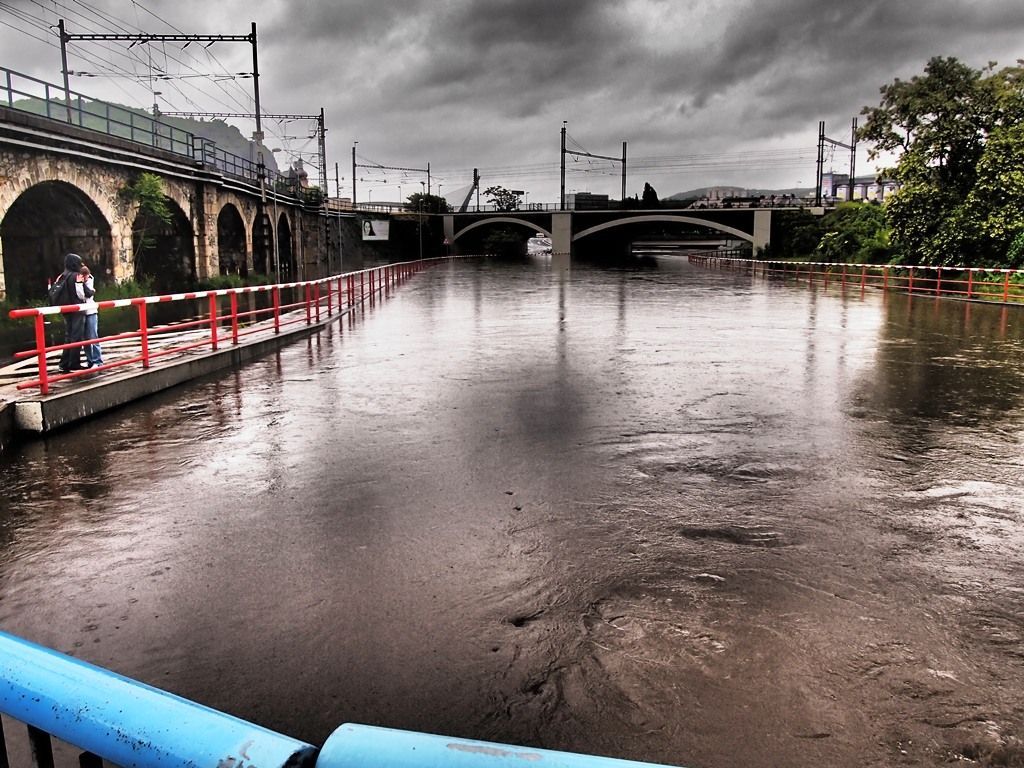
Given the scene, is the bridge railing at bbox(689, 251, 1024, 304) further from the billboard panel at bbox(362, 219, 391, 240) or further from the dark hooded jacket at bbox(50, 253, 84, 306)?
the billboard panel at bbox(362, 219, 391, 240)

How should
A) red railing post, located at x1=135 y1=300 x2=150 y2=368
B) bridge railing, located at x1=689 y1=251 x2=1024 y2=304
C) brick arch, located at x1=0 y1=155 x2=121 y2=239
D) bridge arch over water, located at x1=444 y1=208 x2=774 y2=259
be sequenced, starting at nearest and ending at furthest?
red railing post, located at x1=135 y1=300 x2=150 y2=368 < brick arch, located at x1=0 y1=155 x2=121 y2=239 < bridge railing, located at x1=689 y1=251 x2=1024 y2=304 < bridge arch over water, located at x1=444 y1=208 x2=774 y2=259

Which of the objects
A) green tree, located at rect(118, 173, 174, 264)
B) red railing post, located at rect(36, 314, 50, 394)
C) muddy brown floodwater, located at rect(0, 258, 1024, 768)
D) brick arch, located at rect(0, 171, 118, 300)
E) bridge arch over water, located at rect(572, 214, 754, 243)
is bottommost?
muddy brown floodwater, located at rect(0, 258, 1024, 768)

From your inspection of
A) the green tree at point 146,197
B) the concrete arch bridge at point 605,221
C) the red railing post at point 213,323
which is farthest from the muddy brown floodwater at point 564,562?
the concrete arch bridge at point 605,221

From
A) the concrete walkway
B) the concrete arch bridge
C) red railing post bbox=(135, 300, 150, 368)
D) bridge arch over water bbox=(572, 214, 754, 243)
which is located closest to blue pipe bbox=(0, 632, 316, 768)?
the concrete walkway

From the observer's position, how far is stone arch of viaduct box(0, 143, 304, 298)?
2238 cm

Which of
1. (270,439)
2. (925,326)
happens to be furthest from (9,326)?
(925,326)

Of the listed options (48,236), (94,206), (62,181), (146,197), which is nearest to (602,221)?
(146,197)

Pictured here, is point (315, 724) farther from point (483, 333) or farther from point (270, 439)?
point (483, 333)

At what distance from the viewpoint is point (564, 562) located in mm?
4980

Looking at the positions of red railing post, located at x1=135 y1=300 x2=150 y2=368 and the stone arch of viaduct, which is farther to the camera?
the stone arch of viaduct

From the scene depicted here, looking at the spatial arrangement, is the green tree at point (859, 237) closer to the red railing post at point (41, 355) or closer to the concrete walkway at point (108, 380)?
the concrete walkway at point (108, 380)

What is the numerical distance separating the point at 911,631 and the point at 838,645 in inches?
17.0

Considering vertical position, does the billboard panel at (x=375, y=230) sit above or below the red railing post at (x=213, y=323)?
above

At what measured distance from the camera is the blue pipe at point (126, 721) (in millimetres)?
1288
